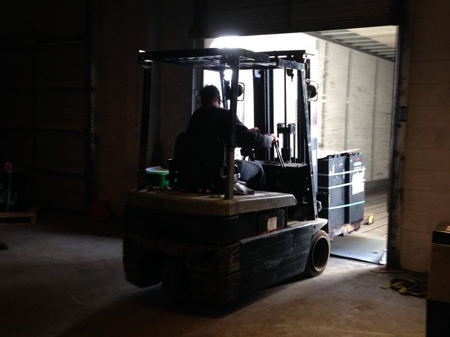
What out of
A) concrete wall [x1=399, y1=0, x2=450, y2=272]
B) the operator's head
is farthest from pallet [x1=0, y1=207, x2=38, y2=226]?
concrete wall [x1=399, y1=0, x2=450, y2=272]

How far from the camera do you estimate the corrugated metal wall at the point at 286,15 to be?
695cm

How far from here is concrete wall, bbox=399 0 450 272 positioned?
6.32 meters

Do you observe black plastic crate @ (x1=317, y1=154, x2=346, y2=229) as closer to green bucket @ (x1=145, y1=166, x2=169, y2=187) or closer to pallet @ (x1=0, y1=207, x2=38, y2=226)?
green bucket @ (x1=145, y1=166, x2=169, y2=187)

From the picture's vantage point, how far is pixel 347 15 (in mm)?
7152

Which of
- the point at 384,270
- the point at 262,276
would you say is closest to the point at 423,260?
the point at 384,270

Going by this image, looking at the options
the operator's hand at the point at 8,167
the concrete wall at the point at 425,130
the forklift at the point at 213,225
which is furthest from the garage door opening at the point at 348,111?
the operator's hand at the point at 8,167

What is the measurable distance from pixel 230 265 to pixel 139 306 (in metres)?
1.06

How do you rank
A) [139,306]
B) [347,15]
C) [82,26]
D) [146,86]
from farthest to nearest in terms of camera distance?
[82,26] < [347,15] < [146,86] < [139,306]

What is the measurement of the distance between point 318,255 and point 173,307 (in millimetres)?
2126

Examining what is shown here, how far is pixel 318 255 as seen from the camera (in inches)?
265

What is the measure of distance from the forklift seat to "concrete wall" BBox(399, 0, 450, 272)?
2485 mm

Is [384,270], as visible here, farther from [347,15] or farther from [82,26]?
[82,26]

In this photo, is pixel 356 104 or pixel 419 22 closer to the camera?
pixel 419 22

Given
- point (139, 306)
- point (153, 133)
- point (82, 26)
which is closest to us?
point (139, 306)
